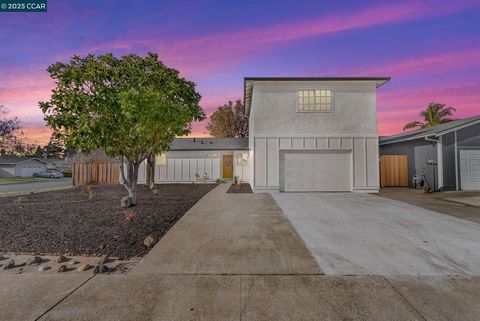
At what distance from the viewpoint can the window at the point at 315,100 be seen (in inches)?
441

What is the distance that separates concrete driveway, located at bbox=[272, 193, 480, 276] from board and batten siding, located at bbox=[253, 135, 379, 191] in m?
3.78

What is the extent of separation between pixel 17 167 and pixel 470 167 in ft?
168

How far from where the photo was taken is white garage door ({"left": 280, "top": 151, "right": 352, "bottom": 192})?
11.0 meters

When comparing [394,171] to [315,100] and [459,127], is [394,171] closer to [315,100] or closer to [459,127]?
[459,127]

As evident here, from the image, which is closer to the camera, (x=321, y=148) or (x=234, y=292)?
(x=234, y=292)

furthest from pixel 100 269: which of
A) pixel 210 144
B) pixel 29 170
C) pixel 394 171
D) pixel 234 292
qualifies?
pixel 29 170

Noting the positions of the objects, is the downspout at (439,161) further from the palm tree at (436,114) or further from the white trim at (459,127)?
the palm tree at (436,114)

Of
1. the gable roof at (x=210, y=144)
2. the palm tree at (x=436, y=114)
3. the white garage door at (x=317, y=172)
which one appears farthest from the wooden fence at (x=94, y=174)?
the palm tree at (x=436, y=114)

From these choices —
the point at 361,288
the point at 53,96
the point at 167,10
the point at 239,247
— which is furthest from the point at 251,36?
the point at 361,288

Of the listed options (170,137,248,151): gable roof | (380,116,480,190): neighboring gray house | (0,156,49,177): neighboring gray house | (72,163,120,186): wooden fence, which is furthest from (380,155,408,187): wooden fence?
(0,156,49,177): neighboring gray house

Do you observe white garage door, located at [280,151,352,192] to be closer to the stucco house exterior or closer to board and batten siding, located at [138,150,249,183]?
the stucco house exterior

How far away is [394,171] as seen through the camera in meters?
13.4

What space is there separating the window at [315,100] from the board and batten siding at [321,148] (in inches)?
63.1

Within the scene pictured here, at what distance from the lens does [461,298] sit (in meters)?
2.58
